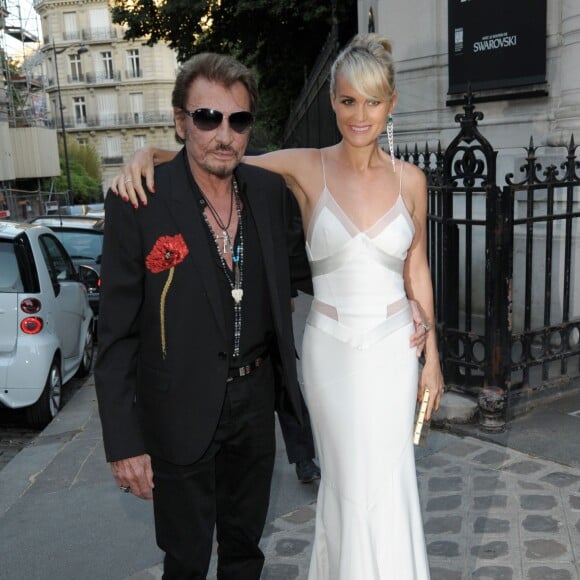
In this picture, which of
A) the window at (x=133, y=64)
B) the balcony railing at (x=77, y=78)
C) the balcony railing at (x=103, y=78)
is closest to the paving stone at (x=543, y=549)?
the window at (x=133, y=64)

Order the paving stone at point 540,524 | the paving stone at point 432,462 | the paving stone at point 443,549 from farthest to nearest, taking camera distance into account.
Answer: the paving stone at point 432,462, the paving stone at point 540,524, the paving stone at point 443,549

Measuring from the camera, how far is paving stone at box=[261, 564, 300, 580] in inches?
133

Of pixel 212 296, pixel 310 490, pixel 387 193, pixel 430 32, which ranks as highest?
pixel 430 32

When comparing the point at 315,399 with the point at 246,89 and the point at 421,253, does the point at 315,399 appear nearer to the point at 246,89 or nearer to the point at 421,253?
the point at 421,253

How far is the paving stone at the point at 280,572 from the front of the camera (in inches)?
133

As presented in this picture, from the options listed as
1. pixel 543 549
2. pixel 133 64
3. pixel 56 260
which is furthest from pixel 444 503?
pixel 133 64

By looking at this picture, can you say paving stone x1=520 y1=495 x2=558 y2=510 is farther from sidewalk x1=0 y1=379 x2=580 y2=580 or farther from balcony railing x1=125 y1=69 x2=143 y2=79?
balcony railing x1=125 y1=69 x2=143 y2=79

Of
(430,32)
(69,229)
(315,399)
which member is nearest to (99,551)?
(315,399)

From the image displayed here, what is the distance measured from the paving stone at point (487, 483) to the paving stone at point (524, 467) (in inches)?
5.8

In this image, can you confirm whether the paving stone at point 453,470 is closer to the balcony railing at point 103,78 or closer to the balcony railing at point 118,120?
the balcony railing at point 118,120

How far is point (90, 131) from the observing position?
76.1m

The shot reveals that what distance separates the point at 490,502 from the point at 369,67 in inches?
99.7

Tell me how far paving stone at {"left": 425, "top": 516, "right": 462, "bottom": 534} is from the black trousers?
1.36 metres

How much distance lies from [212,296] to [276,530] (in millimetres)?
1927
